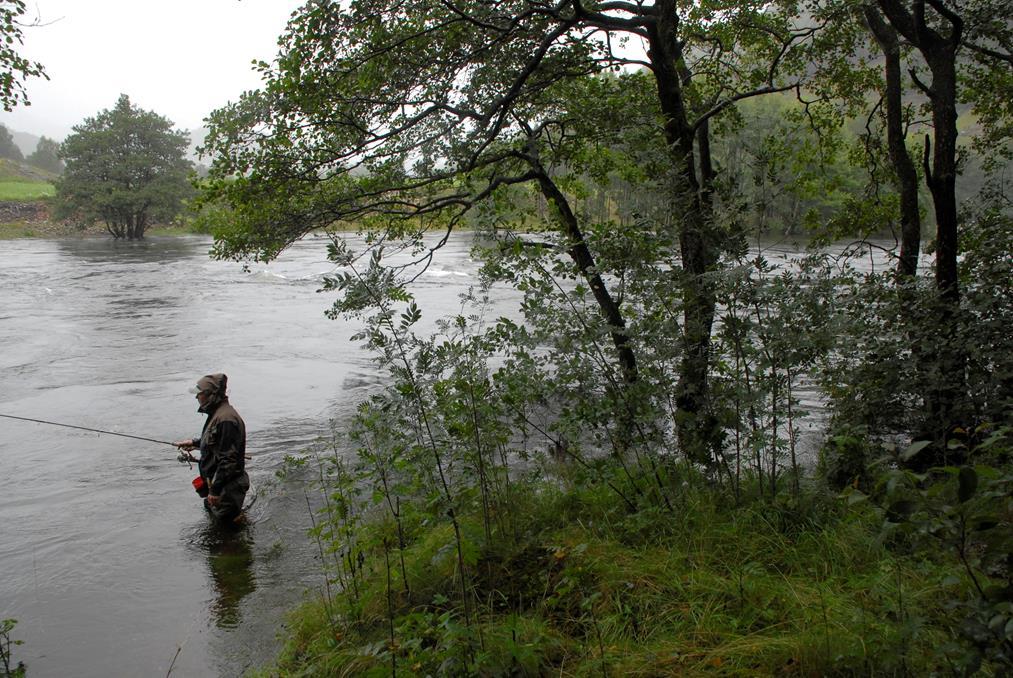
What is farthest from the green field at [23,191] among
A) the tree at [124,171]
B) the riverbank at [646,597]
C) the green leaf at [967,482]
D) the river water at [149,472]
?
the green leaf at [967,482]

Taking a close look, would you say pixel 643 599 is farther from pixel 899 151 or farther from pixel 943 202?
pixel 899 151

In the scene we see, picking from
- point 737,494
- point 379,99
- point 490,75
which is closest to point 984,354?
point 737,494

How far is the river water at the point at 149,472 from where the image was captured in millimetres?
5879

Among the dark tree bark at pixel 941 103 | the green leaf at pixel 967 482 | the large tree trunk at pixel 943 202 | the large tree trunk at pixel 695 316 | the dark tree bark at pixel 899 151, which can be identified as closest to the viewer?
the green leaf at pixel 967 482

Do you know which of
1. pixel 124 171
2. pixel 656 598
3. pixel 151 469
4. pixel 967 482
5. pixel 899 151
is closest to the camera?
pixel 967 482

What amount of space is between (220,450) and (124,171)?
6322 centimetres

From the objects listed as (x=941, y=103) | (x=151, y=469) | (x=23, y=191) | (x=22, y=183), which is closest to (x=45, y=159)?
(x=22, y=183)

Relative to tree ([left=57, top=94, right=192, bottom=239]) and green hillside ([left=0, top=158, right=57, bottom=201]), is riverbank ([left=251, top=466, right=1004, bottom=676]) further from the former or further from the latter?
green hillside ([left=0, top=158, right=57, bottom=201])

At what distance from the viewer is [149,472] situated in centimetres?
1017

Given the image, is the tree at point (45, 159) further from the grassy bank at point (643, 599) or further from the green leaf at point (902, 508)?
the green leaf at point (902, 508)

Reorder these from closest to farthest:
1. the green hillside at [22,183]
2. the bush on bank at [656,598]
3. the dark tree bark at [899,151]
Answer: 1. the bush on bank at [656,598]
2. the dark tree bark at [899,151]
3. the green hillside at [22,183]

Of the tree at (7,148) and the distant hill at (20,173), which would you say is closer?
the distant hill at (20,173)

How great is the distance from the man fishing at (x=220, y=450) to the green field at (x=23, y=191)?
235 feet

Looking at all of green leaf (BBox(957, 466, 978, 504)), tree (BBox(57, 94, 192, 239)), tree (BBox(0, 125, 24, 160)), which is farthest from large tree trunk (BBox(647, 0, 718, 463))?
tree (BBox(0, 125, 24, 160))
